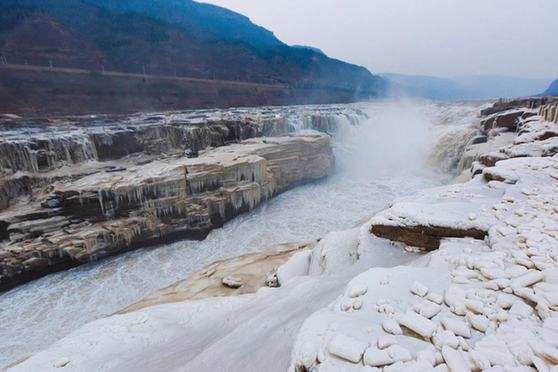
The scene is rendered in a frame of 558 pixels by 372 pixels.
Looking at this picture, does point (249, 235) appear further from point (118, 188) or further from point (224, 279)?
point (118, 188)

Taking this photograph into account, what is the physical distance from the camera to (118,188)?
853 centimetres

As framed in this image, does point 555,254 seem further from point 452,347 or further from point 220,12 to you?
point 220,12

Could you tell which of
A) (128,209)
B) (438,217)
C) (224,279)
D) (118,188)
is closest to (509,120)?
(438,217)

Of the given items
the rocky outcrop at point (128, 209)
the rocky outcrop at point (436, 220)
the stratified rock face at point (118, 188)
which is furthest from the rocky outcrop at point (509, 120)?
the rocky outcrop at point (436, 220)

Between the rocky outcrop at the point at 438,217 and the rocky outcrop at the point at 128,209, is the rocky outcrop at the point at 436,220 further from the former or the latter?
the rocky outcrop at the point at 128,209

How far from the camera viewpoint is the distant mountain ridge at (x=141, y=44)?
106ft

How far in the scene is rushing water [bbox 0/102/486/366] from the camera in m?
6.24

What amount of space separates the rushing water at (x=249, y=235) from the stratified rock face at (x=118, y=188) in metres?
0.57

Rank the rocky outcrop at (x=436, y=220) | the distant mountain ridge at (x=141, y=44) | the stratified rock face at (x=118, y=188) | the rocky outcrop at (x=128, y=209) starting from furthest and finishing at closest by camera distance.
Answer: the distant mountain ridge at (x=141, y=44), the stratified rock face at (x=118, y=188), the rocky outcrop at (x=128, y=209), the rocky outcrop at (x=436, y=220)

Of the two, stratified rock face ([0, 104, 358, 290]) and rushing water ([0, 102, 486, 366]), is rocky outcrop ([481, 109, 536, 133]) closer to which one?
rushing water ([0, 102, 486, 366])

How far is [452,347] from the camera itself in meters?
1.35

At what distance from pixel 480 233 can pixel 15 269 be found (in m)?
10.6

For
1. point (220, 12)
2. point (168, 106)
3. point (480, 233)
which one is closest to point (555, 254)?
point (480, 233)

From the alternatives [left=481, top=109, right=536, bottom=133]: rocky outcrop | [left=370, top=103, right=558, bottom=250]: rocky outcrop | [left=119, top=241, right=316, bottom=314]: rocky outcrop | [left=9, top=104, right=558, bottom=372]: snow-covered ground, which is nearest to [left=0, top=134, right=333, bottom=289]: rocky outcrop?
[left=119, top=241, right=316, bottom=314]: rocky outcrop
